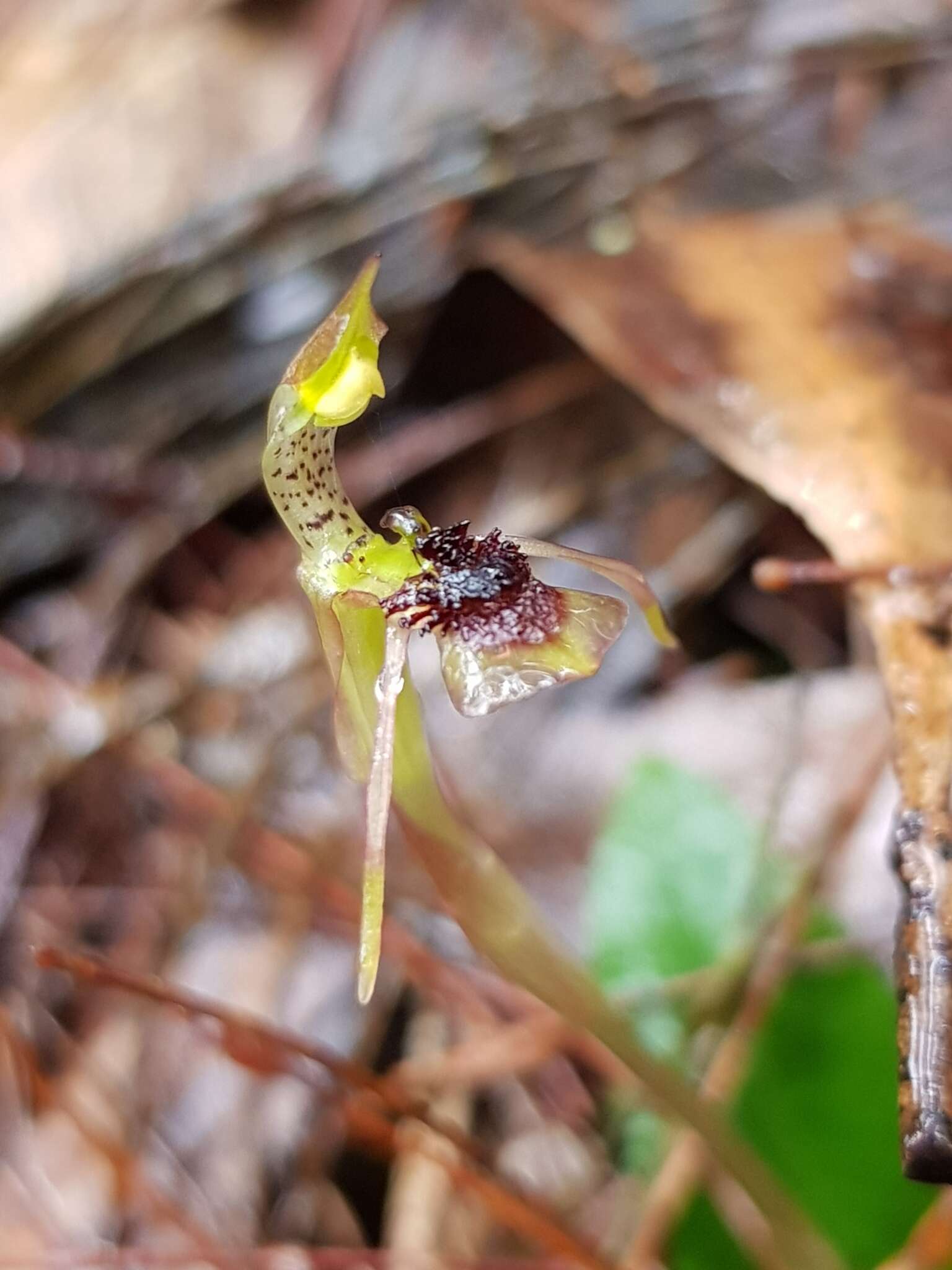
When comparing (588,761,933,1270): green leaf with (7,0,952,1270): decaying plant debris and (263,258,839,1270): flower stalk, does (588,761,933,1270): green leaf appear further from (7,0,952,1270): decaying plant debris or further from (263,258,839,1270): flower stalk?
(263,258,839,1270): flower stalk

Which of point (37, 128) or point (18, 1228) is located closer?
point (18, 1228)

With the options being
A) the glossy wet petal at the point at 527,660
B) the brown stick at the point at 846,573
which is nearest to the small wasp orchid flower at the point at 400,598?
the glossy wet petal at the point at 527,660

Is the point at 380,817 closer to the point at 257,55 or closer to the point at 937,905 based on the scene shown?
the point at 937,905

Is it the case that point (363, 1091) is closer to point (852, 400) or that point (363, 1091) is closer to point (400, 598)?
point (400, 598)

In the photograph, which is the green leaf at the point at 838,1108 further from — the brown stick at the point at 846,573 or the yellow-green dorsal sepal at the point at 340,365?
the yellow-green dorsal sepal at the point at 340,365

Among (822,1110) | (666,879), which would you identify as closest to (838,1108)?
(822,1110)

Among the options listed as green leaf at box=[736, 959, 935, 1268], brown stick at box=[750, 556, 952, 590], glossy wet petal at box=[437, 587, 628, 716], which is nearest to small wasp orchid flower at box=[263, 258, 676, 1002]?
glossy wet petal at box=[437, 587, 628, 716]

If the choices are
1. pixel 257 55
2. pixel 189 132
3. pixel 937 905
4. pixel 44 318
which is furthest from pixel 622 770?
pixel 257 55
